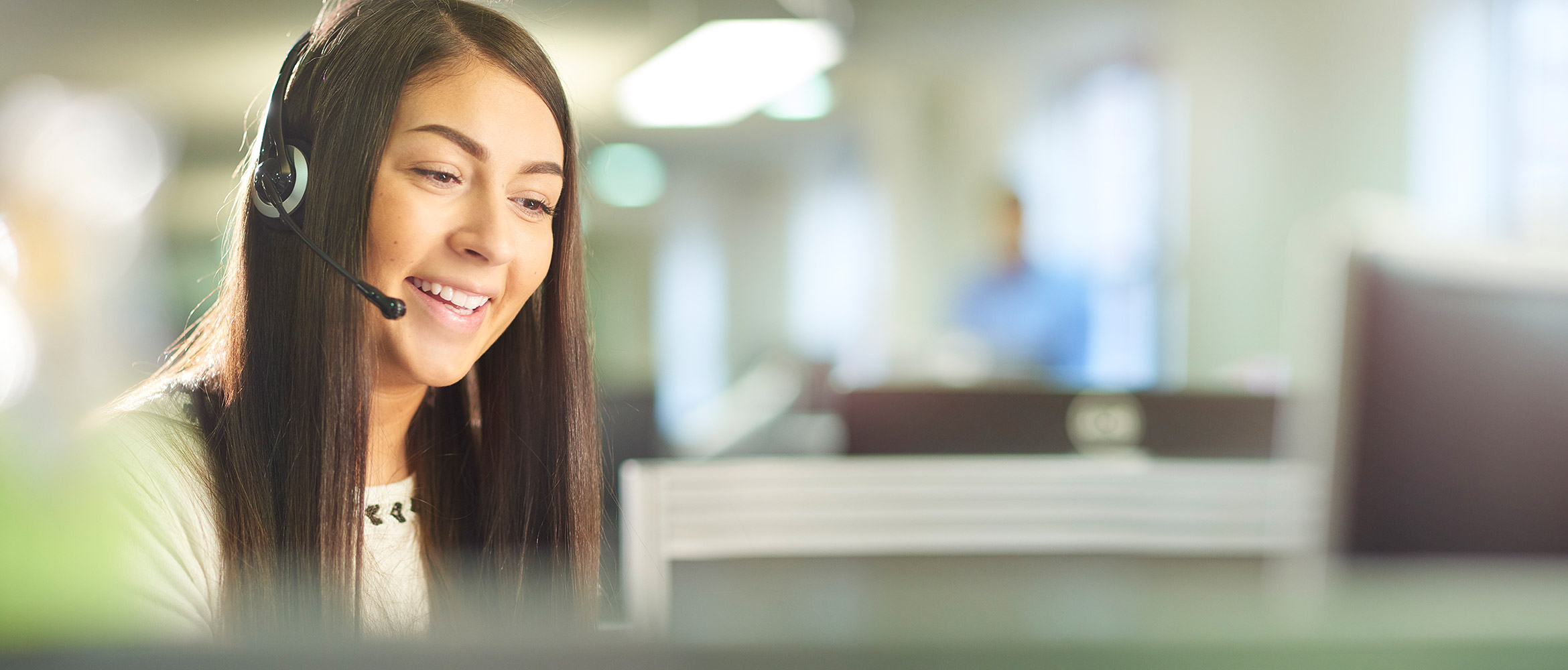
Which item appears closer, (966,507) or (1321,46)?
(966,507)

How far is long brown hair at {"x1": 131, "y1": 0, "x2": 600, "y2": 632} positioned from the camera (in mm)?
277

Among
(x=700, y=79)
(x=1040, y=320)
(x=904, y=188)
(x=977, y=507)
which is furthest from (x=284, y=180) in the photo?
(x=904, y=188)

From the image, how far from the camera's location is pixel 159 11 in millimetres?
300

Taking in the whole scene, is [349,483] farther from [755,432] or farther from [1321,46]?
[1321,46]

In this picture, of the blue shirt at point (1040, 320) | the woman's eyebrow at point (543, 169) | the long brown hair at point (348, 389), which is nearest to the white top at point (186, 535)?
the long brown hair at point (348, 389)

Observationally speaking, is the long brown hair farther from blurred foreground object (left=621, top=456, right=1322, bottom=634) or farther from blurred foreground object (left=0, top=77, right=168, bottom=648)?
blurred foreground object (left=621, top=456, right=1322, bottom=634)

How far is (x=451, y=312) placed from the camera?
0.95 ft

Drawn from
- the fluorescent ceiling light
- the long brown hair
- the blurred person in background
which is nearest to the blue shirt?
the blurred person in background

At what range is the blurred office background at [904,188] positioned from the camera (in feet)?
0.95

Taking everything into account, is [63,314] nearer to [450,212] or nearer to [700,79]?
[450,212]

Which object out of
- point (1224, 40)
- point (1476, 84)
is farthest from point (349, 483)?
point (1224, 40)

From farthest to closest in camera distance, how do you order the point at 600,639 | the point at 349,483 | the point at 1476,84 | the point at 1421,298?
the point at 1476,84, the point at 1421,298, the point at 349,483, the point at 600,639

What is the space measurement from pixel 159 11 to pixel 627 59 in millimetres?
133

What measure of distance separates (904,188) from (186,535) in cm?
491
